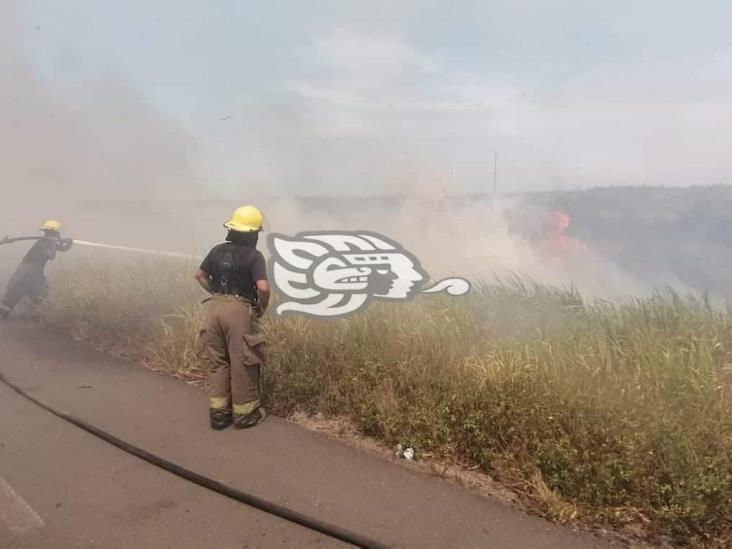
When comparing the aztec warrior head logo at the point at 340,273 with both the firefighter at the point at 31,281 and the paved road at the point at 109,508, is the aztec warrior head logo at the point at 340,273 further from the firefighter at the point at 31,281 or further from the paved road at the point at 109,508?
the firefighter at the point at 31,281

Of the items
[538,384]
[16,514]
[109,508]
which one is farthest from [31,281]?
[538,384]

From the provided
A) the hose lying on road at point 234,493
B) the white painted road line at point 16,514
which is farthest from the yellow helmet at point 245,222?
the white painted road line at point 16,514

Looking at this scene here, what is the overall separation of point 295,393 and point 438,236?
9077mm

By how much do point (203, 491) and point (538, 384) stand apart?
2160 millimetres

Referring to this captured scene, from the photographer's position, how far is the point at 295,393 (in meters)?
4.54

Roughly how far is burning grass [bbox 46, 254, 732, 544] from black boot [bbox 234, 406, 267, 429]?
0.21 m

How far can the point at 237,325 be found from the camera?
437cm

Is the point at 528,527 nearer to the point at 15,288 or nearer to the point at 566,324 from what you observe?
the point at 566,324

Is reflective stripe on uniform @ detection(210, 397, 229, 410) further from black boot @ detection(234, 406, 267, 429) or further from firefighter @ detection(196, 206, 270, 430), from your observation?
black boot @ detection(234, 406, 267, 429)

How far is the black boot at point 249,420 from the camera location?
14.0 ft

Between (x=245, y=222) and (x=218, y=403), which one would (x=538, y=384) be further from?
(x=245, y=222)

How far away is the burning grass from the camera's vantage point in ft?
9.95

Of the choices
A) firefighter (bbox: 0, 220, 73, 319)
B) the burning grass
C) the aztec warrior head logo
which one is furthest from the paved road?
firefighter (bbox: 0, 220, 73, 319)

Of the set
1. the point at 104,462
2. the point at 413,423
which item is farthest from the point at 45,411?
the point at 413,423
